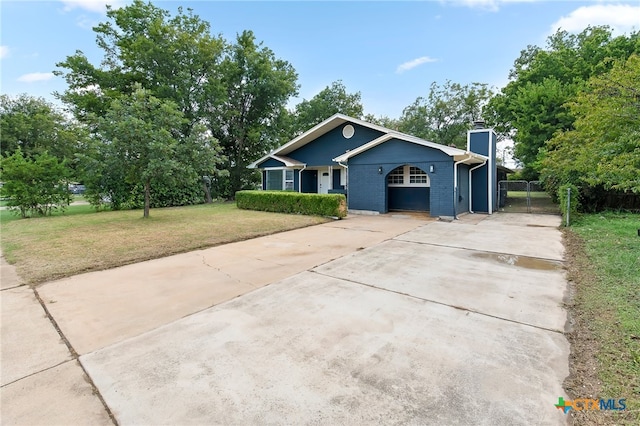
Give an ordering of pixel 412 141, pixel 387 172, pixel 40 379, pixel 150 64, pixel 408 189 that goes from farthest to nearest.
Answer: pixel 150 64, pixel 408 189, pixel 387 172, pixel 412 141, pixel 40 379

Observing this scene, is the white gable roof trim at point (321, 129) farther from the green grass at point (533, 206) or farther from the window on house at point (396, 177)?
the green grass at point (533, 206)

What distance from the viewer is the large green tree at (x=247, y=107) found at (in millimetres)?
21844

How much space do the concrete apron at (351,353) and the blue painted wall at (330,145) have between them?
39.6 ft

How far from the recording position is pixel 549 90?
17297mm

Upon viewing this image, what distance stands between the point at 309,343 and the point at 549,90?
2117 centimetres

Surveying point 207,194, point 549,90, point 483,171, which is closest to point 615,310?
point 483,171

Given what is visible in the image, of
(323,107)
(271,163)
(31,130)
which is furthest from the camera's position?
(323,107)

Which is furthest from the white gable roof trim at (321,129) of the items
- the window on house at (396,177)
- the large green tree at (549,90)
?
the large green tree at (549,90)

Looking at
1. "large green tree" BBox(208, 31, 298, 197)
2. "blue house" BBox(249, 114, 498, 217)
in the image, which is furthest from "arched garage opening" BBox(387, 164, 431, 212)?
"large green tree" BBox(208, 31, 298, 197)

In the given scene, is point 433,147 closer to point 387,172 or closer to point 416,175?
point 387,172

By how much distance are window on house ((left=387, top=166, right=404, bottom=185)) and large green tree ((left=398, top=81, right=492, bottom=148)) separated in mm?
18876

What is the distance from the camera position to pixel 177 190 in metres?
19.0

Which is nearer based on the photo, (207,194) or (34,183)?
(34,183)

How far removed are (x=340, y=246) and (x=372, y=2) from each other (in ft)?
33.5
